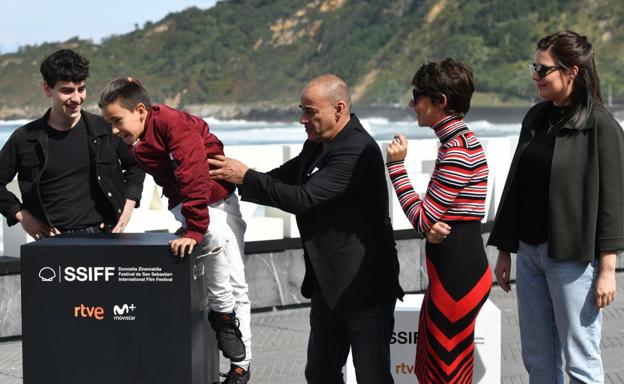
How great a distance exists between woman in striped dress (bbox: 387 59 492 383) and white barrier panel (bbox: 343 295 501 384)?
1.06 m

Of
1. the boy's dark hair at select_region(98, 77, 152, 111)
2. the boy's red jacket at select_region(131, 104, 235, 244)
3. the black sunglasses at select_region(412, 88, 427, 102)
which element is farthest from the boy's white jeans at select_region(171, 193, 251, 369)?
the black sunglasses at select_region(412, 88, 427, 102)

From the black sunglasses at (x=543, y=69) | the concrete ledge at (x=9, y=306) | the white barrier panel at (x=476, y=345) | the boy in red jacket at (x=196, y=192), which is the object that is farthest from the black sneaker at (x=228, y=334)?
the concrete ledge at (x=9, y=306)

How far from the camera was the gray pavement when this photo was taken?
677 cm

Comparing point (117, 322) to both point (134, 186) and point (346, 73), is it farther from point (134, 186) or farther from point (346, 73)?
point (346, 73)

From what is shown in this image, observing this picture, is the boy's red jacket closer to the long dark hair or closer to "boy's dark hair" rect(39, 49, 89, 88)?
"boy's dark hair" rect(39, 49, 89, 88)

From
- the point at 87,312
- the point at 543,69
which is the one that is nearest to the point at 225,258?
the point at 87,312

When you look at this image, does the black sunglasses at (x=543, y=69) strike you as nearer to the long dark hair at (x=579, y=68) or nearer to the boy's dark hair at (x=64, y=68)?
the long dark hair at (x=579, y=68)

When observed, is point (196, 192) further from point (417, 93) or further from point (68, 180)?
point (68, 180)

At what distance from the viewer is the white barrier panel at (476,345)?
5598mm

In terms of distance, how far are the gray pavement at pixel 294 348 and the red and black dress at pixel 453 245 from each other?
2067 mm

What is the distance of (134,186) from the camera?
5.70 meters

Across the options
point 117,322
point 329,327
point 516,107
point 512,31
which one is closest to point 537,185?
point 329,327

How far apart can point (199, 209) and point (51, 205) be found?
1.25m

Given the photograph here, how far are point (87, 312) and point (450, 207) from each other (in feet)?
4.58
